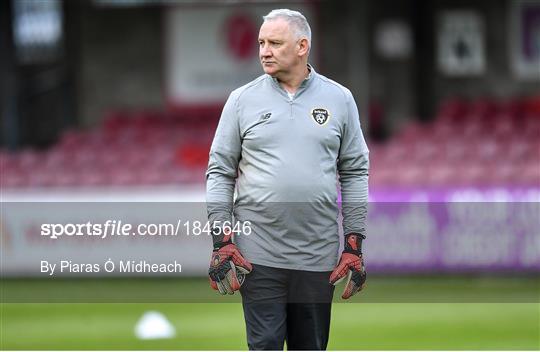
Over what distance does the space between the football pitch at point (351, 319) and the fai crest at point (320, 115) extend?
3158 mm

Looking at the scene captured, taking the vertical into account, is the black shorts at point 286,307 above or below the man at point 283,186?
below

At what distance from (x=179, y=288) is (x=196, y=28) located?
Result: 7.70 metres

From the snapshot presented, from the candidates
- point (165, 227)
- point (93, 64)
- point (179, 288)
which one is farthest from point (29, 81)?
point (165, 227)

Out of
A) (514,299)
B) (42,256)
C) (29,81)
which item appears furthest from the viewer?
(29,81)

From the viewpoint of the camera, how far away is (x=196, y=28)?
67.2 feet

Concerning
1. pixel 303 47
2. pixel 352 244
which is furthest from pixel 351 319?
pixel 303 47

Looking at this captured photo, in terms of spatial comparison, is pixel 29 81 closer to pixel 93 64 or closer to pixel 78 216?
pixel 93 64

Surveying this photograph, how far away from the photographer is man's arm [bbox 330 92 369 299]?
5.94 metres

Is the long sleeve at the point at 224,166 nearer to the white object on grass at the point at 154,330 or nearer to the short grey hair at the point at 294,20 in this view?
the short grey hair at the point at 294,20

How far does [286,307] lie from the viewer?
19.6 feet

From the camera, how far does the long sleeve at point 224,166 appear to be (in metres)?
5.80

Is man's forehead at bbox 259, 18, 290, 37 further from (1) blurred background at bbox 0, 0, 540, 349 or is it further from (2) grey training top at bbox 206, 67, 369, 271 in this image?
(1) blurred background at bbox 0, 0, 540, 349

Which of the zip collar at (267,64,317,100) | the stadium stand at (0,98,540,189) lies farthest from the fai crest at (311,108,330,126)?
the stadium stand at (0,98,540,189)

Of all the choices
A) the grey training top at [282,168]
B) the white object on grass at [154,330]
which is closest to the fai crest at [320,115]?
the grey training top at [282,168]
